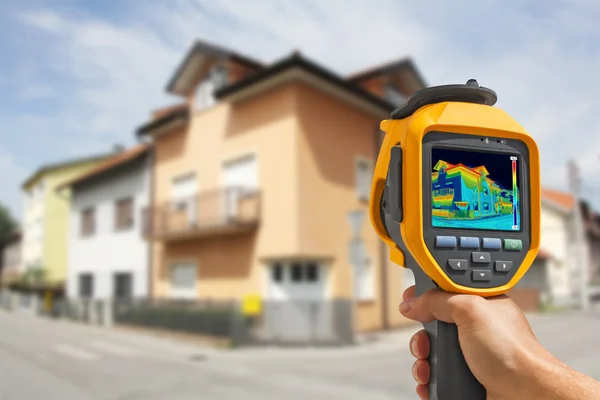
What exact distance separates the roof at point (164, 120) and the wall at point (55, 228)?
51.7 ft

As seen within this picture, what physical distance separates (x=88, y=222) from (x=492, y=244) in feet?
84.4

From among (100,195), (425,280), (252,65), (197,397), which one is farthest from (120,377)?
(100,195)

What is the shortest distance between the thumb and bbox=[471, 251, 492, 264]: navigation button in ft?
0.35

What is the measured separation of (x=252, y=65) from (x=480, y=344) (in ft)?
54.4

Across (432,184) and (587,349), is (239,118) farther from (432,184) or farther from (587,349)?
(432,184)

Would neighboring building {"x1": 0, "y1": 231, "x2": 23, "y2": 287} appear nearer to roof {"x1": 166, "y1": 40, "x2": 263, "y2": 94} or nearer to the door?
roof {"x1": 166, "y1": 40, "x2": 263, "y2": 94}

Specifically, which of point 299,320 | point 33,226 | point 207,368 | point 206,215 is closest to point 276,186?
point 206,215

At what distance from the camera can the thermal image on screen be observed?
143 centimetres

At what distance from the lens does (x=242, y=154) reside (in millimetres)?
15484

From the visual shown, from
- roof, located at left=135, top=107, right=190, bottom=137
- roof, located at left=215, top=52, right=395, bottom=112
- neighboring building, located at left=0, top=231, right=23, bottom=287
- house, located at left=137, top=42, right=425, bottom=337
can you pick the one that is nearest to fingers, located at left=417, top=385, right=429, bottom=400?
house, located at left=137, top=42, right=425, bottom=337

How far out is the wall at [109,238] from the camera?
20.2 metres

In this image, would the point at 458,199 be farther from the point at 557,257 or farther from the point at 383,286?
the point at 557,257

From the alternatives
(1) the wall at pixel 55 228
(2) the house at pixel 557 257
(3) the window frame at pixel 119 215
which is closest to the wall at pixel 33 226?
(1) the wall at pixel 55 228

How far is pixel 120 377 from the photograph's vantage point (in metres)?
8.88
